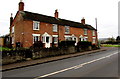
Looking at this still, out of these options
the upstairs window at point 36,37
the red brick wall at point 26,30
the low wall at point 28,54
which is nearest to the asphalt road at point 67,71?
the low wall at point 28,54

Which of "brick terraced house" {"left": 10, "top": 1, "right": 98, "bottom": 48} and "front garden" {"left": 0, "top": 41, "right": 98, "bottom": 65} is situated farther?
"brick terraced house" {"left": 10, "top": 1, "right": 98, "bottom": 48}

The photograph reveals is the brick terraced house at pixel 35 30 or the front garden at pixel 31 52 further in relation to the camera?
the brick terraced house at pixel 35 30

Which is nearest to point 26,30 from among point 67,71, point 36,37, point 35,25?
point 35,25

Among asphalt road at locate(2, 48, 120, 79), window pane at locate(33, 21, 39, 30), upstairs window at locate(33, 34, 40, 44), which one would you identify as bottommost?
asphalt road at locate(2, 48, 120, 79)

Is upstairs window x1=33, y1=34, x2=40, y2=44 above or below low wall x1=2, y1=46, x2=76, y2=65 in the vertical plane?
above

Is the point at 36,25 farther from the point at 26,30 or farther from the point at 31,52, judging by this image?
the point at 31,52

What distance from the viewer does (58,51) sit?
18.4 m

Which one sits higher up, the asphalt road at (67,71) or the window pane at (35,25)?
the window pane at (35,25)

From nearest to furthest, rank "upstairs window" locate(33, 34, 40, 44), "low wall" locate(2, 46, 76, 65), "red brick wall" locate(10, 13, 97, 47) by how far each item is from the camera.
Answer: "low wall" locate(2, 46, 76, 65) → "red brick wall" locate(10, 13, 97, 47) → "upstairs window" locate(33, 34, 40, 44)

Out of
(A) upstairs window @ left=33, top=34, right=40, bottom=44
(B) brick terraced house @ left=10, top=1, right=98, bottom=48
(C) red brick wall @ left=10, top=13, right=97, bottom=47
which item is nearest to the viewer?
(C) red brick wall @ left=10, top=13, right=97, bottom=47

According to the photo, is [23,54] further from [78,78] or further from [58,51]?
[78,78]

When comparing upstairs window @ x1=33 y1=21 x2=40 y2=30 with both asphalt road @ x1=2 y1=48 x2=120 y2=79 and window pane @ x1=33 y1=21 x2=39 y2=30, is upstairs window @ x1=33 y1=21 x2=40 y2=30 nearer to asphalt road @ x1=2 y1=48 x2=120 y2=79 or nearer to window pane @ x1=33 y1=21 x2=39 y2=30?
window pane @ x1=33 y1=21 x2=39 y2=30

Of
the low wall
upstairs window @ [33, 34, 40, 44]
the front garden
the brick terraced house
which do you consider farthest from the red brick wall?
the low wall

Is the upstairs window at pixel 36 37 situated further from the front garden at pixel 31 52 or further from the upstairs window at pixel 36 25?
the front garden at pixel 31 52
